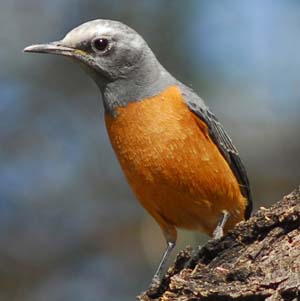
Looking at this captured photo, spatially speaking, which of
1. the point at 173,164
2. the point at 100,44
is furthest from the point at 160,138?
the point at 100,44

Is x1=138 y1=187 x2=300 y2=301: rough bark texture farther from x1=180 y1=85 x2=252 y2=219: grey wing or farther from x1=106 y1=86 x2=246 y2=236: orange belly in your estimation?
x1=180 y1=85 x2=252 y2=219: grey wing

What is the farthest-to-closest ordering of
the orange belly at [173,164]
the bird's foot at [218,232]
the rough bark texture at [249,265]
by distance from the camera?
the bird's foot at [218,232], the orange belly at [173,164], the rough bark texture at [249,265]

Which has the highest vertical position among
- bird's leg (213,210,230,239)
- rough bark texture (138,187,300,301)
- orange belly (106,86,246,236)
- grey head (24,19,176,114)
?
grey head (24,19,176,114)

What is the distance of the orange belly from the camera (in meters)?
8.81

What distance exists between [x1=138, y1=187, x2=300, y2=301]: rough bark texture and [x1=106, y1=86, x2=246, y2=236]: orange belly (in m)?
1.69

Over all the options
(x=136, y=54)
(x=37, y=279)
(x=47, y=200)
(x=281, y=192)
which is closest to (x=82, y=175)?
(x=47, y=200)

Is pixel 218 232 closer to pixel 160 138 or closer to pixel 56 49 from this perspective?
pixel 160 138

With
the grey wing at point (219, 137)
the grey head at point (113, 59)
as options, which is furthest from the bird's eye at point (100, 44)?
the grey wing at point (219, 137)

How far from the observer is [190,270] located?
7086mm

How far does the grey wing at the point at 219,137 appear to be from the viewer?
9273 millimetres

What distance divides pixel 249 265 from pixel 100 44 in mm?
3267

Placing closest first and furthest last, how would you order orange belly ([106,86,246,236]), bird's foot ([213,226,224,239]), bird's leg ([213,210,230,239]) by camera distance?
orange belly ([106,86,246,236]) → bird's foot ([213,226,224,239]) → bird's leg ([213,210,230,239])

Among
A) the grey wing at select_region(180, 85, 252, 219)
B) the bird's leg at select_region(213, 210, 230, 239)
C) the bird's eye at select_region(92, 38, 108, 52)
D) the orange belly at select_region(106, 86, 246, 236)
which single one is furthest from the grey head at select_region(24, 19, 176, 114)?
the bird's leg at select_region(213, 210, 230, 239)

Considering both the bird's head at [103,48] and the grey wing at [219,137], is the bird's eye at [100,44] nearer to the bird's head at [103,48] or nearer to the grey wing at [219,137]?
the bird's head at [103,48]
